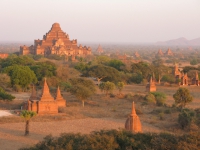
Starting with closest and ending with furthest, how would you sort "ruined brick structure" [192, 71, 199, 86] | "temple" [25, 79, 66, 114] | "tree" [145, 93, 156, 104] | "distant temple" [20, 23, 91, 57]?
"temple" [25, 79, 66, 114], "tree" [145, 93, 156, 104], "ruined brick structure" [192, 71, 199, 86], "distant temple" [20, 23, 91, 57]

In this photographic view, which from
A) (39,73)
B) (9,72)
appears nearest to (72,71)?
(39,73)

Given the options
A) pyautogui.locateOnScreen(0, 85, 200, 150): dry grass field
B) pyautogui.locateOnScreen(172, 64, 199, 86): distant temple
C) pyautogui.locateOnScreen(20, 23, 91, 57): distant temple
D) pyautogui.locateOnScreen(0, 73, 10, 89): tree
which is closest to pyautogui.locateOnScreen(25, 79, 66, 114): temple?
pyautogui.locateOnScreen(0, 85, 200, 150): dry grass field

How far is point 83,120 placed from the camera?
22.6 metres

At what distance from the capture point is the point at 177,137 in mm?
13344

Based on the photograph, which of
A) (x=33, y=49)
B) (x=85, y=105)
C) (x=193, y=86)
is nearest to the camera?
(x=85, y=105)

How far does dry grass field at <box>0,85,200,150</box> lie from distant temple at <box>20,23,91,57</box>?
Answer: 45605 millimetres

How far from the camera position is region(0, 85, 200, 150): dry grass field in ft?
62.1

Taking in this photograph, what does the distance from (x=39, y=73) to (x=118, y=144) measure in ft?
93.0

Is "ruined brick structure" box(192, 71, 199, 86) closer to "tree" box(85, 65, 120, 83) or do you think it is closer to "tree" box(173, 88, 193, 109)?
"tree" box(85, 65, 120, 83)

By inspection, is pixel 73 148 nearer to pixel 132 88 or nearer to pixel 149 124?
pixel 149 124

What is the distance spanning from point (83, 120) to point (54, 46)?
2120 inches

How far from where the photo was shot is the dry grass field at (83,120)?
62.1 ft

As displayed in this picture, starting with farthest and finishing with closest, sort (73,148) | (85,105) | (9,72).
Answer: (9,72)
(85,105)
(73,148)

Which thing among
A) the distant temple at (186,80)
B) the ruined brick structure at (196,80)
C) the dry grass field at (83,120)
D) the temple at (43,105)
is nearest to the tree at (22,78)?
the dry grass field at (83,120)
